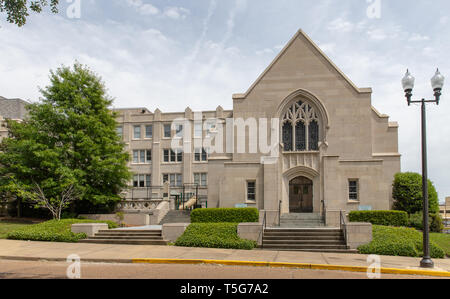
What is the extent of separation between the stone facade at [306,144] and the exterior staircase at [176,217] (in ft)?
6.99

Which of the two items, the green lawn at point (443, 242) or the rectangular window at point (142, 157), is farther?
the rectangular window at point (142, 157)

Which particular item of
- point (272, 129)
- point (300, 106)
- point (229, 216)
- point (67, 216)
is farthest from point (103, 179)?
point (300, 106)

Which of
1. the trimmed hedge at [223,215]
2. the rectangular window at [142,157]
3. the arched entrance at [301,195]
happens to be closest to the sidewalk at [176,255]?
the trimmed hedge at [223,215]

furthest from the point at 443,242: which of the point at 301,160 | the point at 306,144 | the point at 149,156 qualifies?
the point at 149,156

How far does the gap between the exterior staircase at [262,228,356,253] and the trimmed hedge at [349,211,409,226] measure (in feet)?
17.8

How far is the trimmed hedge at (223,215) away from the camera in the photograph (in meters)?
25.1

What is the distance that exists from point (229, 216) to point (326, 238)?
8169mm

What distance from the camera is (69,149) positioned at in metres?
29.8

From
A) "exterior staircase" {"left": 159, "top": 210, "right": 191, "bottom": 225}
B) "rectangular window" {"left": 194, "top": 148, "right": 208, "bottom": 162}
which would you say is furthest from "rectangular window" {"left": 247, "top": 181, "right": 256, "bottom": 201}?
"rectangular window" {"left": 194, "top": 148, "right": 208, "bottom": 162}

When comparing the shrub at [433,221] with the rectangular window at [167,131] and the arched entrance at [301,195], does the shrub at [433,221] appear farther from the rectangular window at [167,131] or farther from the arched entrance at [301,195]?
the rectangular window at [167,131]

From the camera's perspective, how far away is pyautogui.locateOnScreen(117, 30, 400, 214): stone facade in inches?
1087
